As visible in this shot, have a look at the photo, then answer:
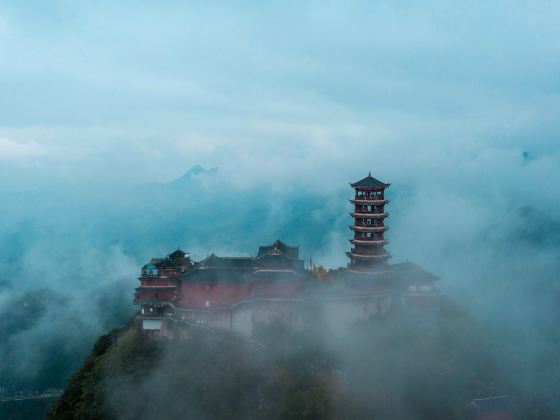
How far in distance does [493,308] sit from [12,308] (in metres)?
83.7

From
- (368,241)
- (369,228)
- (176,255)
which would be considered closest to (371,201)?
(369,228)

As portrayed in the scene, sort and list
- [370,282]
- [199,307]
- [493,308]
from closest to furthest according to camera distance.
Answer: [199,307] → [370,282] → [493,308]

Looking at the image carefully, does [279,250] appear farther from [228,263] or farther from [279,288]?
[228,263]

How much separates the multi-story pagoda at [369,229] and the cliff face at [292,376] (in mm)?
4733

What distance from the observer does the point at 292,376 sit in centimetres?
3180

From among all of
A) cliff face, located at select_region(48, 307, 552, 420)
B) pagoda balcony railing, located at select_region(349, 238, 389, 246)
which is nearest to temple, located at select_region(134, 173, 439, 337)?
pagoda balcony railing, located at select_region(349, 238, 389, 246)

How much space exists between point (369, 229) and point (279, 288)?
363 inches

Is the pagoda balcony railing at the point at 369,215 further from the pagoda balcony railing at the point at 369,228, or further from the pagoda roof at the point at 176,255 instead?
the pagoda roof at the point at 176,255

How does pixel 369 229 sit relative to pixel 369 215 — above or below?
below

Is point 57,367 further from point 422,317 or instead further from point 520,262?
point 520,262

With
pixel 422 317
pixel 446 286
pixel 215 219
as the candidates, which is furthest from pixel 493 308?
pixel 215 219

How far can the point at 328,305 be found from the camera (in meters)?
37.6

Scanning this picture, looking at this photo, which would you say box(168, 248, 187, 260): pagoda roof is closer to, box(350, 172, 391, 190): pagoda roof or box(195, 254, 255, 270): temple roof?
box(195, 254, 255, 270): temple roof

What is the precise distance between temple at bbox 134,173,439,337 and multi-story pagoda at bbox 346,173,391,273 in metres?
0.08
